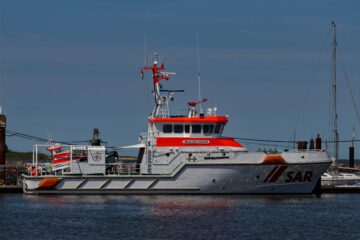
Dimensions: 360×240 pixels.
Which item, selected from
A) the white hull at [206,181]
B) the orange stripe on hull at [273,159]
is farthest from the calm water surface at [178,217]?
the orange stripe on hull at [273,159]

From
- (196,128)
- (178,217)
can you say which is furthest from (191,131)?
(178,217)

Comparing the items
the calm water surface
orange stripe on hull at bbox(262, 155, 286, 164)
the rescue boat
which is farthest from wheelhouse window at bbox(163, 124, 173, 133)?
orange stripe on hull at bbox(262, 155, 286, 164)

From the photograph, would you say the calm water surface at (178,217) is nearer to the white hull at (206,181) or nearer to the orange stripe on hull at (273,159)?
the white hull at (206,181)

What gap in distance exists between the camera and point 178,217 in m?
37.0

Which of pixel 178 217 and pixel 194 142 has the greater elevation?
pixel 194 142

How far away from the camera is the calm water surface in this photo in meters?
32.9

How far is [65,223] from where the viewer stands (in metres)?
35.5

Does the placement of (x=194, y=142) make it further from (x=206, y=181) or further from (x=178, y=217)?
(x=178, y=217)

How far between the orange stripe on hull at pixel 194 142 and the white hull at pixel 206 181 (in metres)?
1.28

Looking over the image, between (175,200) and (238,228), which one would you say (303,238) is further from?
(175,200)

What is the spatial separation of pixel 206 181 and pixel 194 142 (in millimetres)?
2155

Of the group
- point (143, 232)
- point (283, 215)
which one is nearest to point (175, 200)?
point (283, 215)

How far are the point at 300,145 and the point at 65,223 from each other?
16.4 m

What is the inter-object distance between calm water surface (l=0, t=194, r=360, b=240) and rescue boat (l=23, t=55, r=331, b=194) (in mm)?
776
